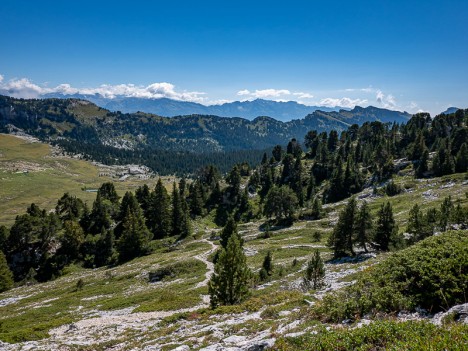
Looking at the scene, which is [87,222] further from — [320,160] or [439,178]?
[439,178]

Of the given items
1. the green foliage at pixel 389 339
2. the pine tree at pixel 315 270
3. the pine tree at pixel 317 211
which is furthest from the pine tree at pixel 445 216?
the green foliage at pixel 389 339

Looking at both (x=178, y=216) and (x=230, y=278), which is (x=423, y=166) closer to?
(x=178, y=216)

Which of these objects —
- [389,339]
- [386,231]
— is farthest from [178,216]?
[389,339]

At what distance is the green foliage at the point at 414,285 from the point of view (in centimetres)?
1464

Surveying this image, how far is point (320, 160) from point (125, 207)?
101 metres

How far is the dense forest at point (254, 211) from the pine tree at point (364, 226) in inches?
7.4

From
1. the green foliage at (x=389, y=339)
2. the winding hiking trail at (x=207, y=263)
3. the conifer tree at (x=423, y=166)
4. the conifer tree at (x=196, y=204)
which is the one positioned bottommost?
the winding hiking trail at (x=207, y=263)

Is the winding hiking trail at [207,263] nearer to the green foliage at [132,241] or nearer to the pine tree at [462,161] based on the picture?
the green foliage at [132,241]

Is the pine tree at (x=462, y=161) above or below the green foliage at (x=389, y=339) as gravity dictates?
above

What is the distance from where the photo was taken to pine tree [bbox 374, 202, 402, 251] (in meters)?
53.4

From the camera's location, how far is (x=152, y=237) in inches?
4190

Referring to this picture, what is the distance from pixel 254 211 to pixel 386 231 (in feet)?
265

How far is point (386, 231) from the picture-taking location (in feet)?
182

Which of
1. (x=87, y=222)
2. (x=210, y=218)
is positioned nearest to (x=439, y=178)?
(x=210, y=218)
